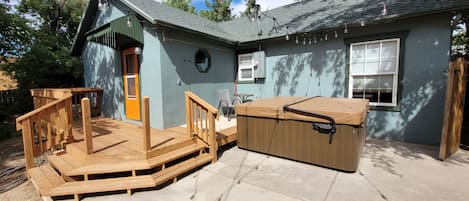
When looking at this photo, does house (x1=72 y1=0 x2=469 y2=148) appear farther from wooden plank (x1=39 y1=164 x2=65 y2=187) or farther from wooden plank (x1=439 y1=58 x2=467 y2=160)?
wooden plank (x1=39 y1=164 x2=65 y2=187)

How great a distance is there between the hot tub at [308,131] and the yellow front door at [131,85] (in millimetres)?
2902

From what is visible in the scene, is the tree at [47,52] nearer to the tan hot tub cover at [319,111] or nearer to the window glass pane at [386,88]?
the tan hot tub cover at [319,111]

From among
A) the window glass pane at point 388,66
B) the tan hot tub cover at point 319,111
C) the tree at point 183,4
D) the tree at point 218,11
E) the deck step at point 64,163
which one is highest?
the tree at point 183,4

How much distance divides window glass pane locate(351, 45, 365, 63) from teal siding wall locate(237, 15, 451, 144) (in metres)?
0.19

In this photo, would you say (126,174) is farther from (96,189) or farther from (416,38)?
(416,38)

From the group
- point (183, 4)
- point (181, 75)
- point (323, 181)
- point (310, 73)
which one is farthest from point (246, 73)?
point (183, 4)

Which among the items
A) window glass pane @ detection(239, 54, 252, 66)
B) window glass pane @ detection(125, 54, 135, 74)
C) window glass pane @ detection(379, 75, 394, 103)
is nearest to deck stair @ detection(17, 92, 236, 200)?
window glass pane @ detection(125, 54, 135, 74)

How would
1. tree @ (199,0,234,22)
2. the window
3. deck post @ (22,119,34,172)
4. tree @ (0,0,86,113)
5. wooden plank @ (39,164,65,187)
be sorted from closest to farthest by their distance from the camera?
wooden plank @ (39,164,65,187)
deck post @ (22,119,34,172)
the window
tree @ (0,0,86,113)
tree @ (199,0,234,22)

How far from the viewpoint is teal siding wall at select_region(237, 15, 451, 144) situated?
13.4ft

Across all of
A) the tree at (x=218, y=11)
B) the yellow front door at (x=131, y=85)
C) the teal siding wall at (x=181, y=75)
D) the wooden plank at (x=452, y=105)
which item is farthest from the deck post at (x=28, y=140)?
the tree at (x=218, y=11)

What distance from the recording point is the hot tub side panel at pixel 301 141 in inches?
118

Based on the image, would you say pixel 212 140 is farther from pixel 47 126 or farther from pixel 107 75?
pixel 107 75

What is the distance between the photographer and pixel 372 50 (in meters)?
4.73

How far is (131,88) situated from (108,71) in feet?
4.34
